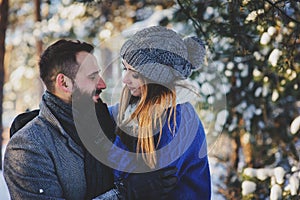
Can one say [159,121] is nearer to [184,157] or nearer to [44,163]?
[184,157]

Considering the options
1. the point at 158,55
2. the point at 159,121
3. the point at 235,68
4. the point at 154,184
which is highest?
the point at 235,68

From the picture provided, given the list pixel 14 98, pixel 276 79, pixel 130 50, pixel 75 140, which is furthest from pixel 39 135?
pixel 14 98

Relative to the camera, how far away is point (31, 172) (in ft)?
6.44

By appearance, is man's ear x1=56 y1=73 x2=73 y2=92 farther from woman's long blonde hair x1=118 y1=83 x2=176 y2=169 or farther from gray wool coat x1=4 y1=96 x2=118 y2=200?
woman's long blonde hair x1=118 y1=83 x2=176 y2=169

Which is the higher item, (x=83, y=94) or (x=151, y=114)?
(x=83, y=94)

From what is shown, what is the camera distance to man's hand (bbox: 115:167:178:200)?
1.89 meters

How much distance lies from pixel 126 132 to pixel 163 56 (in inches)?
13.9

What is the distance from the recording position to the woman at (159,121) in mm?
1922

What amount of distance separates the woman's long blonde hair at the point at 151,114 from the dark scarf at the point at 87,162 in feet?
0.77

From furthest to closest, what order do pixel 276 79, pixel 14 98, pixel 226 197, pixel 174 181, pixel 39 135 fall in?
1. pixel 14 98
2. pixel 226 197
3. pixel 276 79
4. pixel 39 135
5. pixel 174 181

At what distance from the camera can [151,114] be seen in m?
1.94

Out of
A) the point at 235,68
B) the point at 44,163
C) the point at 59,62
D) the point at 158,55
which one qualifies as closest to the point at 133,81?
the point at 158,55

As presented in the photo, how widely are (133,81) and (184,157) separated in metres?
0.38

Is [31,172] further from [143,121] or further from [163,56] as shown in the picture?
[163,56]
